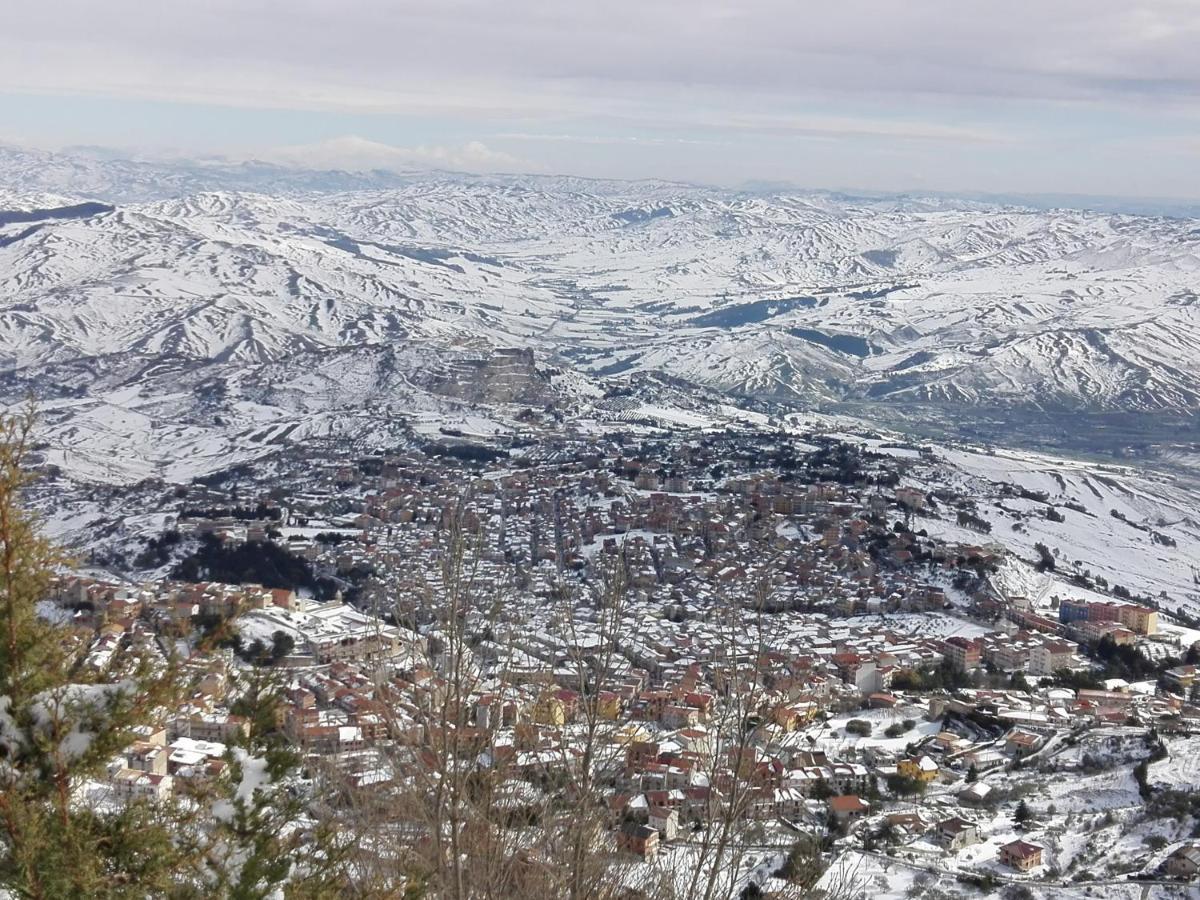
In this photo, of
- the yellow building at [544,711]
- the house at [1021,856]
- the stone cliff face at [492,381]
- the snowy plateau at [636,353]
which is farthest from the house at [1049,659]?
the stone cliff face at [492,381]

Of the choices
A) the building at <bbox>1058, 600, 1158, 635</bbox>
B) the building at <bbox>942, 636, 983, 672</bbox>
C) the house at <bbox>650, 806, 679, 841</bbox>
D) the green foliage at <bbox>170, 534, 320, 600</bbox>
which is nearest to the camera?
the house at <bbox>650, 806, 679, 841</bbox>

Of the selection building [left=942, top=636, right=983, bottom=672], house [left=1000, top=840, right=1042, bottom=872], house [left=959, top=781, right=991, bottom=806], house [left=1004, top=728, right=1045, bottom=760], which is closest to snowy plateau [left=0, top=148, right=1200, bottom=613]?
building [left=942, top=636, right=983, bottom=672]

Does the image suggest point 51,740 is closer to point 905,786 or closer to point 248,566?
point 905,786

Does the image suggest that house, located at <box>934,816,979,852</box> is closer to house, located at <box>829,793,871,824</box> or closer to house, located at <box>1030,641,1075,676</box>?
house, located at <box>829,793,871,824</box>

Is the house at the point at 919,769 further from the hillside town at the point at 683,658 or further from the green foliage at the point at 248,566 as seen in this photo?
the green foliage at the point at 248,566

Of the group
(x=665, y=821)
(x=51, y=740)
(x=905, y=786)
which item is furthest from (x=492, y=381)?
(x=51, y=740)

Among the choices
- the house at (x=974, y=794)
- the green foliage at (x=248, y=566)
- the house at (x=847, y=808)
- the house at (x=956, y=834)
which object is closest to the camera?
the house at (x=956, y=834)
